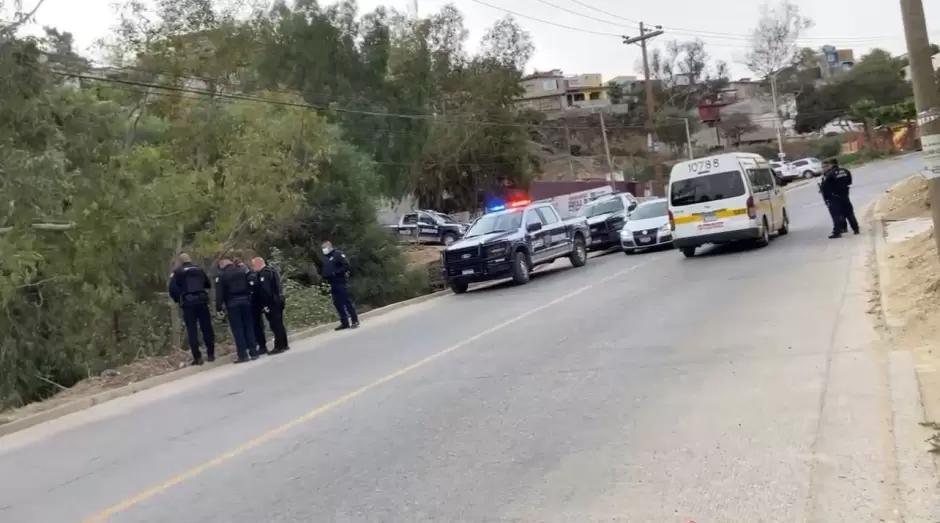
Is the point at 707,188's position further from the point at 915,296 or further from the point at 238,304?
the point at 238,304

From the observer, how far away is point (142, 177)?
20.5 m

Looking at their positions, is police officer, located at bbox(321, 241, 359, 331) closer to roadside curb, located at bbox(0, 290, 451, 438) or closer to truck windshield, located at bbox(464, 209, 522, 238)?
roadside curb, located at bbox(0, 290, 451, 438)

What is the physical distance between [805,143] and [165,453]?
87.5m

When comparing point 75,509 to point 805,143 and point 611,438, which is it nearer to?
point 611,438

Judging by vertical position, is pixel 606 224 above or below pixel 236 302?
below

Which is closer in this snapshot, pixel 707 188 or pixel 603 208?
pixel 707 188

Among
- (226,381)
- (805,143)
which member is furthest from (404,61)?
(805,143)

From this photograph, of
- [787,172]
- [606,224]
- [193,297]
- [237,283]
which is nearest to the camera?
[193,297]

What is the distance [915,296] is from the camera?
11.1m

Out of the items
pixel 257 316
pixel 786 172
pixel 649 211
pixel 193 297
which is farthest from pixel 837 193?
pixel 786 172

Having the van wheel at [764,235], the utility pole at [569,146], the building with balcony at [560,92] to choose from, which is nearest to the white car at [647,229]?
the van wheel at [764,235]

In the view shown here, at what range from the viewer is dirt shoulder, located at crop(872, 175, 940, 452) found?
7832 mm

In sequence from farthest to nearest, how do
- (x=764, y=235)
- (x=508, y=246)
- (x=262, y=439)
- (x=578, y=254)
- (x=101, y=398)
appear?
(x=578, y=254) → (x=508, y=246) → (x=764, y=235) → (x=101, y=398) → (x=262, y=439)

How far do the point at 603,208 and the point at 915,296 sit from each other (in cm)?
1947
